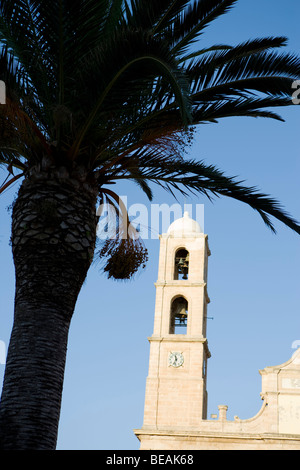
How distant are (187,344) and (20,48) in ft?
93.9

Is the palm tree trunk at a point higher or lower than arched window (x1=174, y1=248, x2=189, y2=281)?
lower

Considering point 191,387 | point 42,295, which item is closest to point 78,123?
point 42,295

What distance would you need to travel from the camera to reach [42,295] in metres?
6.43

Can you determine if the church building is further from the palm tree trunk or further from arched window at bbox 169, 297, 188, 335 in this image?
the palm tree trunk

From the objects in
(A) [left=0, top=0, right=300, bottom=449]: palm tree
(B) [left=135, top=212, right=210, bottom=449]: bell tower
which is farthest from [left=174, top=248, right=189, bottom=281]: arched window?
(A) [left=0, top=0, right=300, bottom=449]: palm tree

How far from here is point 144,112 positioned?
7363 mm

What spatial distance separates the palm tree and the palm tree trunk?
0.01 metres

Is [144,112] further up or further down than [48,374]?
further up

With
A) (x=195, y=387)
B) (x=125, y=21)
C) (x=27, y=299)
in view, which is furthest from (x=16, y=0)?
(x=195, y=387)

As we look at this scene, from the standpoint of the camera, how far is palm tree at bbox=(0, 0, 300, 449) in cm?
620

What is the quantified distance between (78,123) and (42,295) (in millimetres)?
1764

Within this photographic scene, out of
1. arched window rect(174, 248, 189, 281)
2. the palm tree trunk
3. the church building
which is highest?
arched window rect(174, 248, 189, 281)

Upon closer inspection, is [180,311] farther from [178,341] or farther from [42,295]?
[42,295]
